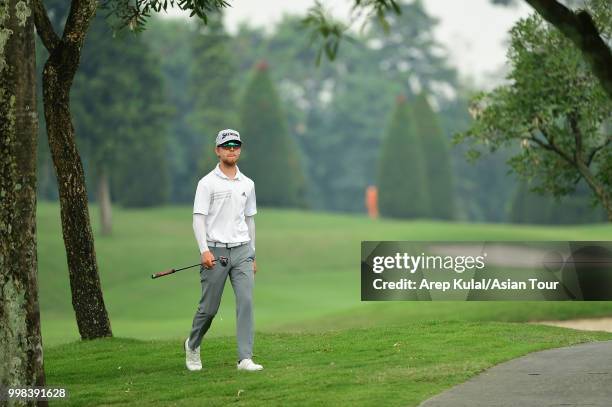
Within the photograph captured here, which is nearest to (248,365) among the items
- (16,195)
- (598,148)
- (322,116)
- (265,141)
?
(16,195)

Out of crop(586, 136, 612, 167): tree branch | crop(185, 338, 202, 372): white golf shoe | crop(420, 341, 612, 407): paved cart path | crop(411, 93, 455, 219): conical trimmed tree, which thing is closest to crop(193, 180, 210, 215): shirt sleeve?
crop(185, 338, 202, 372): white golf shoe

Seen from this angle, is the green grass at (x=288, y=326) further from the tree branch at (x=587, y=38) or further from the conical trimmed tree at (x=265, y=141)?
the conical trimmed tree at (x=265, y=141)

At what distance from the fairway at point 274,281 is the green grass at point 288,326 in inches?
2.9

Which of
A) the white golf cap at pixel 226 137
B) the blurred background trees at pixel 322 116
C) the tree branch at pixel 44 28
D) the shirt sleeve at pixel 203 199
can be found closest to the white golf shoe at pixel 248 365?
the shirt sleeve at pixel 203 199

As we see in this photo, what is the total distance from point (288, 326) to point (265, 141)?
1670 inches

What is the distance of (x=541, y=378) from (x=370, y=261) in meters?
6.51

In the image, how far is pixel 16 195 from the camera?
949cm

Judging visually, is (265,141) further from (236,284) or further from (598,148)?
(236,284)

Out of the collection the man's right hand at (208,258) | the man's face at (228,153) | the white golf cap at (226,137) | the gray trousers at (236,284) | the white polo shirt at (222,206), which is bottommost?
the gray trousers at (236,284)

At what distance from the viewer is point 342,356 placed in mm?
12406

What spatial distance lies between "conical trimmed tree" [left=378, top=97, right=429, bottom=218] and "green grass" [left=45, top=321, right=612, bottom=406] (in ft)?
179

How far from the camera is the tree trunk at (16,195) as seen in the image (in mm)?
9469

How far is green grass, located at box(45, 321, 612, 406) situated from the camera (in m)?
9.98

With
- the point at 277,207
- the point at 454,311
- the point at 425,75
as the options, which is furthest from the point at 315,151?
the point at 454,311
